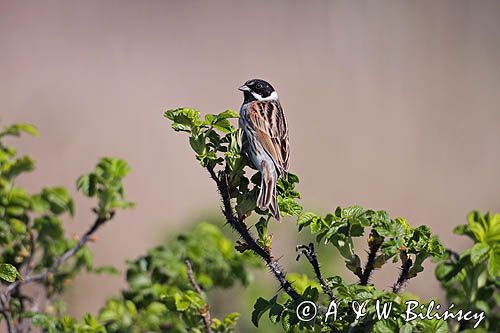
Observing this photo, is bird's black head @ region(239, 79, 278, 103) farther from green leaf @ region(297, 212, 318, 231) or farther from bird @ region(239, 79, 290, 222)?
green leaf @ region(297, 212, 318, 231)

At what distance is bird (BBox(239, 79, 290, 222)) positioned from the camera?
1.83 metres

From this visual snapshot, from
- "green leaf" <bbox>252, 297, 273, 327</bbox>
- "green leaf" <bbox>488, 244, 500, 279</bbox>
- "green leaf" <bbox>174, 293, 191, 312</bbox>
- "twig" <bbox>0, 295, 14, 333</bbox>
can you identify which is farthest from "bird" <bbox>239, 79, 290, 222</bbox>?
"twig" <bbox>0, 295, 14, 333</bbox>

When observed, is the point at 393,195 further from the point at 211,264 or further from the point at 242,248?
the point at 242,248

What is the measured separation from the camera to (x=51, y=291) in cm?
251

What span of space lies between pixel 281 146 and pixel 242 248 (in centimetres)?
81

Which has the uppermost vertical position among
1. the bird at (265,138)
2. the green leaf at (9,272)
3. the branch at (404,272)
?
the bird at (265,138)

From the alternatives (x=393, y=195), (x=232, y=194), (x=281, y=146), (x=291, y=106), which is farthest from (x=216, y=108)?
(x=232, y=194)

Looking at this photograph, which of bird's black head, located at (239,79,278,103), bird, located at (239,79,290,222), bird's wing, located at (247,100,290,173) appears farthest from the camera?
bird's black head, located at (239,79,278,103)

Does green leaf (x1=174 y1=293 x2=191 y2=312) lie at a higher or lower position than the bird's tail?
lower

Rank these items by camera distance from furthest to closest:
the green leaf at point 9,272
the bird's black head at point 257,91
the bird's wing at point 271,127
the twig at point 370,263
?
the bird's black head at point 257,91 < the bird's wing at point 271,127 < the twig at point 370,263 < the green leaf at point 9,272

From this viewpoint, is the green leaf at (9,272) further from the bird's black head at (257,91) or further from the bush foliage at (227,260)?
the bird's black head at (257,91)

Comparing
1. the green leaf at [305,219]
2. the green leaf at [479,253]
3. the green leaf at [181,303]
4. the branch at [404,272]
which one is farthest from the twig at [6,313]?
the green leaf at [479,253]

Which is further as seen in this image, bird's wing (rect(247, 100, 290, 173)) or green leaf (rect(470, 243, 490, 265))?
bird's wing (rect(247, 100, 290, 173))

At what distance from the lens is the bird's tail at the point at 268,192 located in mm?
1754
